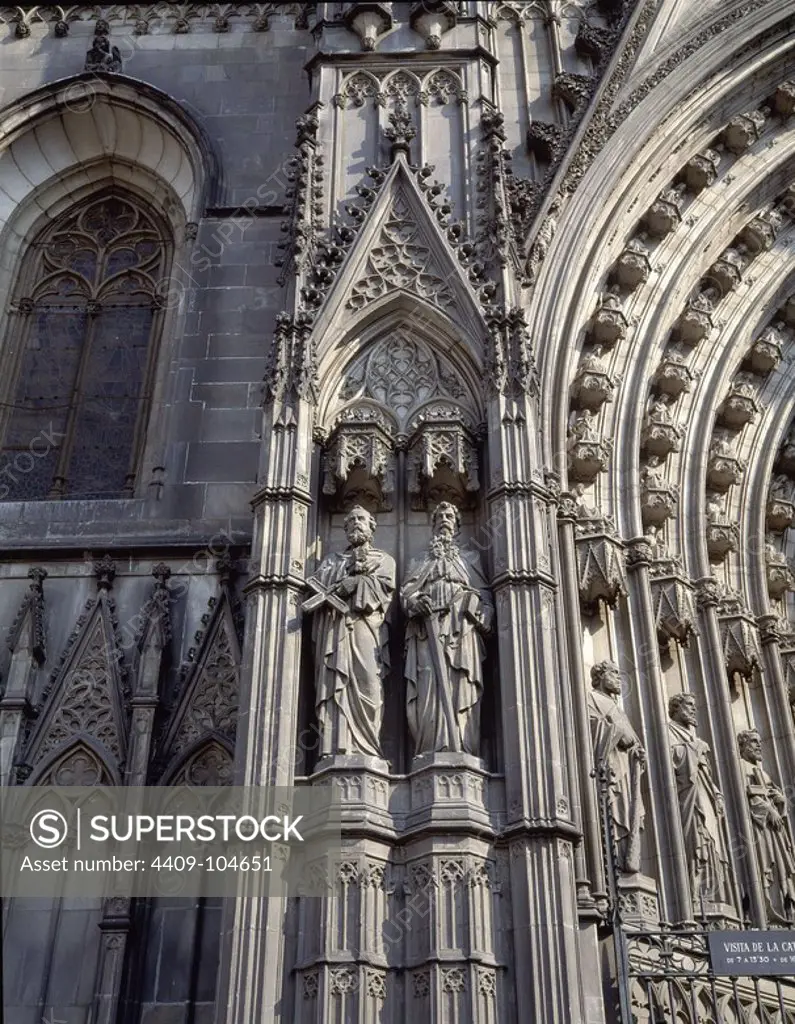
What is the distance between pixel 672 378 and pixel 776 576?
2.23 metres

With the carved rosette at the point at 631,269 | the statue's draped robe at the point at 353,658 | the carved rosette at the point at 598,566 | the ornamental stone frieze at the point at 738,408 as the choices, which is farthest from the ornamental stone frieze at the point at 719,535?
the statue's draped robe at the point at 353,658

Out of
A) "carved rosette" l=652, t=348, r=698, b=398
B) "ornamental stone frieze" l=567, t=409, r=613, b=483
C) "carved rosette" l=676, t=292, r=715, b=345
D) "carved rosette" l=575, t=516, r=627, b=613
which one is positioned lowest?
"carved rosette" l=575, t=516, r=627, b=613

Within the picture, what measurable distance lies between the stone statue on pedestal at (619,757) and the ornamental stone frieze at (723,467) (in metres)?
3.17

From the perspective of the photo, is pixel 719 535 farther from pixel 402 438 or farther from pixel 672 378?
pixel 402 438

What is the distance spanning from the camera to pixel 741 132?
14148 mm

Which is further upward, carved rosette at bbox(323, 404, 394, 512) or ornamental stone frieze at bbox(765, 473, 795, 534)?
ornamental stone frieze at bbox(765, 473, 795, 534)

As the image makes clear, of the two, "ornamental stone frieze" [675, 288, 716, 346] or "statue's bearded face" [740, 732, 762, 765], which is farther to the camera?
"ornamental stone frieze" [675, 288, 716, 346]

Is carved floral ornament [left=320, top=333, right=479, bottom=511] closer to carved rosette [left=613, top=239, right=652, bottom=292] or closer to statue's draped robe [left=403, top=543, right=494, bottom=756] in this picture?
statue's draped robe [left=403, top=543, right=494, bottom=756]

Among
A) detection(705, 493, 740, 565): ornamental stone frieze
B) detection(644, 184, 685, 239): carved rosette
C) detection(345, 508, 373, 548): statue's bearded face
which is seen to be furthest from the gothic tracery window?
detection(705, 493, 740, 565): ornamental stone frieze

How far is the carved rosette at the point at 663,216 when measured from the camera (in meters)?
13.6

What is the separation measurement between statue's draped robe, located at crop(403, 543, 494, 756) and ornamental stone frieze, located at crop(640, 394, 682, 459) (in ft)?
11.4

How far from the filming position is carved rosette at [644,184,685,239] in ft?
44.5

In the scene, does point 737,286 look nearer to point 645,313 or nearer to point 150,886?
point 645,313

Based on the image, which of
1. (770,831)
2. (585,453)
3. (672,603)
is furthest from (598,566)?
(770,831)
